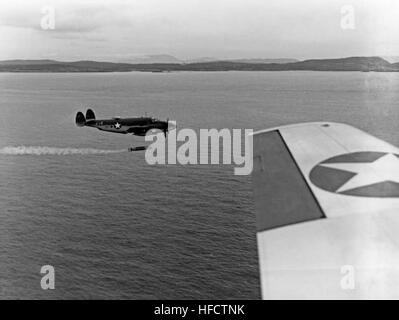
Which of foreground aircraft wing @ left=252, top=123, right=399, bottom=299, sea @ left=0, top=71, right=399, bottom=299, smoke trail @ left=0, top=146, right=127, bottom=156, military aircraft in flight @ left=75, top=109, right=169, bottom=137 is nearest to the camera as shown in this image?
foreground aircraft wing @ left=252, top=123, right=399, bottom=299

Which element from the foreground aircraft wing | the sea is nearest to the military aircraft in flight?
the sea

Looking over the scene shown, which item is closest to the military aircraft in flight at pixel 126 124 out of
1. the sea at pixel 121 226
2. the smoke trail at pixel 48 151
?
the sea at pixel 121 226

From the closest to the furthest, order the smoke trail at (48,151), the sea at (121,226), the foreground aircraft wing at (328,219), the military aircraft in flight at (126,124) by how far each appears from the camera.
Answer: the foreground aircraft wing at (328,219), the sea at (121,226), the military aircraft in flight at (126,124), the smoke trail at (48,151)

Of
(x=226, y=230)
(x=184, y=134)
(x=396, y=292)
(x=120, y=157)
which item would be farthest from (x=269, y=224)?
(x=184, y=134)

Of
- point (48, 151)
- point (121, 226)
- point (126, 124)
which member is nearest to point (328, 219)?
point (121, 226)

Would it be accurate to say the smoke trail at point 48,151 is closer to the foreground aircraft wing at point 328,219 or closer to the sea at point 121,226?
the sea at point 121,226

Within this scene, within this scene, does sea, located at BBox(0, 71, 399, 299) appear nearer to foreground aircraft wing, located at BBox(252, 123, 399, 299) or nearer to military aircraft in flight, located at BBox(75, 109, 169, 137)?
military aircraft in flight, located at BBox(75, 109, 169, 137)

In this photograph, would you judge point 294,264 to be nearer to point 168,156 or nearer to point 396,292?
point 396,292

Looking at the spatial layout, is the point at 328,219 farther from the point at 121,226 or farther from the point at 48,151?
the point at 48,151
